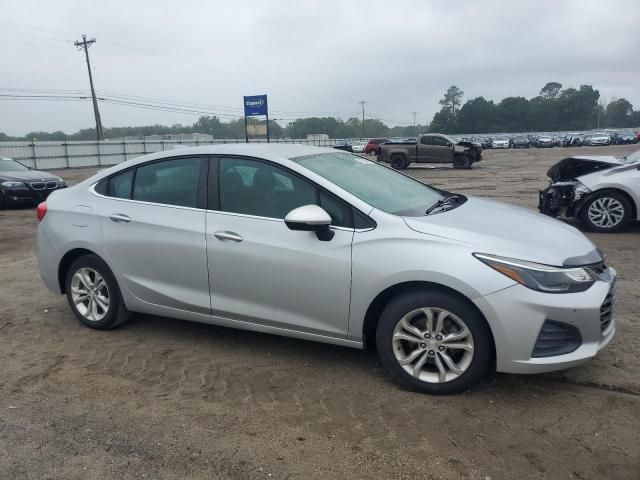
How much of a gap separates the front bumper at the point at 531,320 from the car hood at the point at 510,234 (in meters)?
0.24

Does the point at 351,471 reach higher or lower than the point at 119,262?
lower

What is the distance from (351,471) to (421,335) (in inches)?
39.2

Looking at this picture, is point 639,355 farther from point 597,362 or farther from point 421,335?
point 421,335

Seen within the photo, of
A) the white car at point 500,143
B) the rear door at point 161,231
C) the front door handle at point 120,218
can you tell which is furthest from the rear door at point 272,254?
the white car at point 500,143

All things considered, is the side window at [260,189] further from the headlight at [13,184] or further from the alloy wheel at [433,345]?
the headlight at [13,184]

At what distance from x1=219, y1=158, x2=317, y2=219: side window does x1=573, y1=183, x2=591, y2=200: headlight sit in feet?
21.5

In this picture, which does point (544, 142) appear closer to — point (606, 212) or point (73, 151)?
point (73, 151)

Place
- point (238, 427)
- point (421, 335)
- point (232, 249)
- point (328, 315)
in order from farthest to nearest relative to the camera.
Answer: point (232, 249) → point (328, 315) → point (421, 335) → point (238, 427)

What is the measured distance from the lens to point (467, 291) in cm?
317

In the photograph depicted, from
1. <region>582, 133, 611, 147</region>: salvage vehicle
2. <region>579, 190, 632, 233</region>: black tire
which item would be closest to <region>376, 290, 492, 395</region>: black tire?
<region>579, 190, 632, 233</region>: black tire

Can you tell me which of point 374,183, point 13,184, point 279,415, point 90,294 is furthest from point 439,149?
point 279,415

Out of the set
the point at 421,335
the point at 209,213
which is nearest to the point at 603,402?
the point at 421,335

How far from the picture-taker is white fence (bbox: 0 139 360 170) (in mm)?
33594

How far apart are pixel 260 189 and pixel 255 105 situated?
22.2 metres
